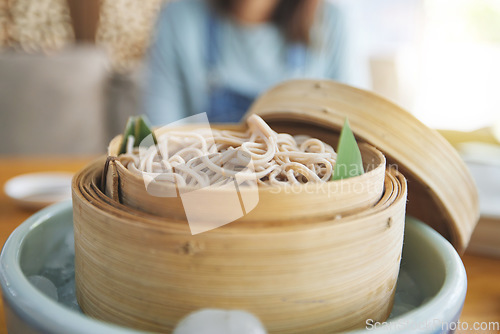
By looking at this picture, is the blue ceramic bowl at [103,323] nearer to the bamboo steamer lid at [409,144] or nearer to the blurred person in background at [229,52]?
the bamboo steamer lid at [409,144]

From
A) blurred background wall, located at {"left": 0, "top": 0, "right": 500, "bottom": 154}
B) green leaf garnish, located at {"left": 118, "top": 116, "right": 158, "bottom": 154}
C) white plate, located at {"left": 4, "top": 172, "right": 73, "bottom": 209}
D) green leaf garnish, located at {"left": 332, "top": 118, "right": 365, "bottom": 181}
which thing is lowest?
blurred background wall, located at {"left": 0, "top": 0, "right": 500, "bottom": 154}

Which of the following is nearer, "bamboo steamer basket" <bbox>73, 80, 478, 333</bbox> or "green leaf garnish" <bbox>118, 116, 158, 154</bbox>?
"bamboo steamer basket" <bbox>73, 80, 478, 333</bbox>

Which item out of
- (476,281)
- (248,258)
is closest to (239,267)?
(248,258)

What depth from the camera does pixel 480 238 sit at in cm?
86

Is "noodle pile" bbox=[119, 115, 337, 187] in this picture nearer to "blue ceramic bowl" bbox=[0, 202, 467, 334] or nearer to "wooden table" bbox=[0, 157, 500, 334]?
"blue ceramic bowl" bbox=[0, 202, 467, 334]

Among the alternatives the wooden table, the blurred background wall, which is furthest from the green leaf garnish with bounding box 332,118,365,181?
the blurred background wall

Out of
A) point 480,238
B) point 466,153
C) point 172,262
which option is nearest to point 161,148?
point 172,262

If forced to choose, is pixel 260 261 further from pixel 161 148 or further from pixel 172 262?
pixel 161 148

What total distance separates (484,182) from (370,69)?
7.92 ft

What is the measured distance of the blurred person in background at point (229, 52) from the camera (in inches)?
80.6

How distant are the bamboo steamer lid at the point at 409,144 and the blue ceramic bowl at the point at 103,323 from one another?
5 centimetres

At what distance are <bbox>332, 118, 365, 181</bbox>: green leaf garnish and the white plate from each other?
0.78 m

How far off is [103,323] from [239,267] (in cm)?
15

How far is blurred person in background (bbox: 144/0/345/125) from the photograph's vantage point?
2.05m
